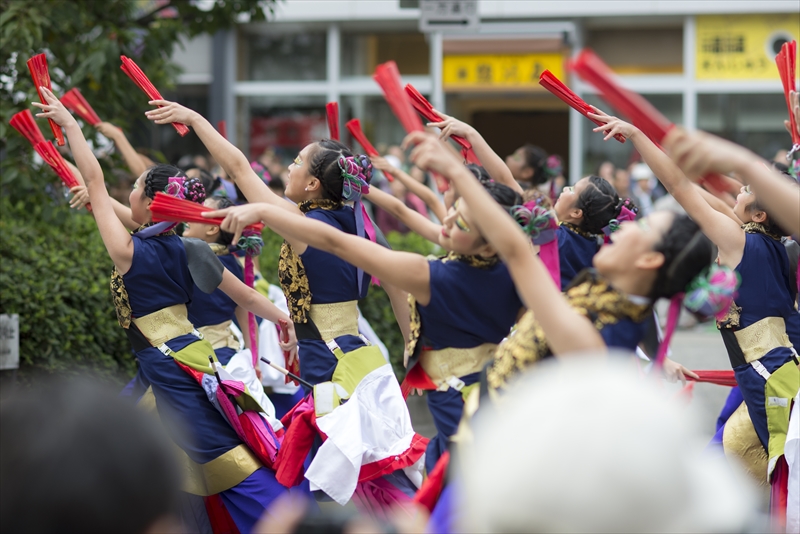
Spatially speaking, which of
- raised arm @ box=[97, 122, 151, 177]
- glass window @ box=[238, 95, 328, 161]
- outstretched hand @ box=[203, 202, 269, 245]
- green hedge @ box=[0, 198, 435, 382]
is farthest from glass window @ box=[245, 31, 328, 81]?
outstretched hand @ box=[203, 202, 269, 245]

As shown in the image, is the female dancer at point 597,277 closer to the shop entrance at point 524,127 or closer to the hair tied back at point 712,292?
the hair tied back at point 712,292

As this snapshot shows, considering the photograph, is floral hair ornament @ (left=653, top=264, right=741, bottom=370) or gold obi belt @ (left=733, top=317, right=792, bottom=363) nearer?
floral hair ornament @ (left=653, top=264, right=741, bottom=370)

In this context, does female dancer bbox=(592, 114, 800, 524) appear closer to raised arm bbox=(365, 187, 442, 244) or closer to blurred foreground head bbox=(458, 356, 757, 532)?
raised arm bbox=(365, 187, 442, 244)

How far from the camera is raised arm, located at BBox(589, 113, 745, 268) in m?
3.88

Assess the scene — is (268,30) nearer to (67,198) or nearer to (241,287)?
(67,198)

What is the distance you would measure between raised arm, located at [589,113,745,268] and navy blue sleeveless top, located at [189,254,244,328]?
7.51ft

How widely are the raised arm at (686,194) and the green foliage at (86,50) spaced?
12.1 feet

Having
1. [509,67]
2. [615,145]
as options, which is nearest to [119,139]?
[509,67]

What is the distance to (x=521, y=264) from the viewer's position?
2.44 m

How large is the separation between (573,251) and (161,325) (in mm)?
1864

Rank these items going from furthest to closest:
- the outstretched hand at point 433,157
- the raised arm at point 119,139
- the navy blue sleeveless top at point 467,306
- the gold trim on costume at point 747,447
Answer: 1. the raised arm at point 119,139
2. the gold trim on costume at point 747,447
3. the navy blue sleeveless top at point 467,306
4. the outstretched hand at point 433,157

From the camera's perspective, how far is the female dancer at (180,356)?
13.6 ft

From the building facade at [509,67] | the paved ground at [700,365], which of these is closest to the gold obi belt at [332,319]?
the paved ground at [700,365]

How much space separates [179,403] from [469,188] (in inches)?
Answer: 85.7
